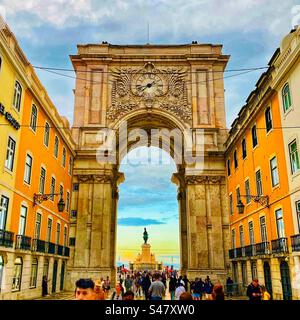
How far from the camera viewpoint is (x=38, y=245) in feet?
70.0

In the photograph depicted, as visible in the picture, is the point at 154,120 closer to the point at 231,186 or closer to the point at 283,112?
the point at 231,186

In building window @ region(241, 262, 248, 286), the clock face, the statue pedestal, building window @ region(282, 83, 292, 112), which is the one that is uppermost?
the clock face

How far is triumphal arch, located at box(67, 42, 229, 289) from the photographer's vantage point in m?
31.3

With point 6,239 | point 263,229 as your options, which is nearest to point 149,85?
point 263,229

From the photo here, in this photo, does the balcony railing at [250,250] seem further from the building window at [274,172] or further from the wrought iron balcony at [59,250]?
the wrought iron balcony at [59,250]

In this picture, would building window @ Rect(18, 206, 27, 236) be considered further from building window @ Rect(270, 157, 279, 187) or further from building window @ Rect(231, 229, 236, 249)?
building window @ Rect(231, 229, 236, 249)

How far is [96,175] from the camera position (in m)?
33.0

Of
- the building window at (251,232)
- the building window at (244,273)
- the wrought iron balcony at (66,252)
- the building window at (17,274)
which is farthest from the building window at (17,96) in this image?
the building window at (244,273)

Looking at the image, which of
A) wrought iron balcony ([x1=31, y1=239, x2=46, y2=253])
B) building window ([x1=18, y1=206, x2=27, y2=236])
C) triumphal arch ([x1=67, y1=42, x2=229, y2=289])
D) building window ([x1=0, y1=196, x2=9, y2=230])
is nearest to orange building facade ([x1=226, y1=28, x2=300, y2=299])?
triumphal arch ([x1=67, y1=42, x2=229, y2=289])

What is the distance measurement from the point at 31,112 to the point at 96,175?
13244mm

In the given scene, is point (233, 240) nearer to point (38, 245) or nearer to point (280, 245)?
point (280, 245)

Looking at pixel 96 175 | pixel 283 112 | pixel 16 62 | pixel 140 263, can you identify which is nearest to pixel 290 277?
pixel 283 112

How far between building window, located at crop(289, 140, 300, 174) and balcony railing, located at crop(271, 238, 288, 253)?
3799 mm
